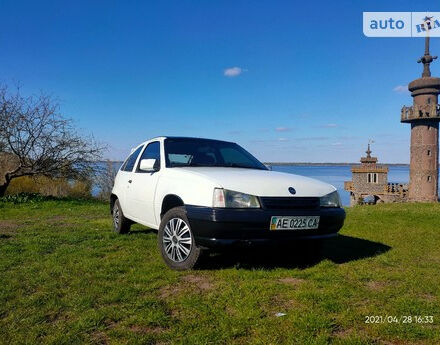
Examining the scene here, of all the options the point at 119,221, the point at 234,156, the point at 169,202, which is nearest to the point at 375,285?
the point at 169,202

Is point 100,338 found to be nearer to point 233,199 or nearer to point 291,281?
point 233,199

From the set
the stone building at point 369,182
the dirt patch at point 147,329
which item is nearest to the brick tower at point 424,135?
the stone building at point 369,182

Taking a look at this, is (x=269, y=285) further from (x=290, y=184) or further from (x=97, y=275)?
(x=97, y=275)

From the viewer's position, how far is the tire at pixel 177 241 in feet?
13.1

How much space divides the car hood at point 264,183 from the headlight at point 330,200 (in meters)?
0.05

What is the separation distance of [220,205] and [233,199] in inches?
6.1

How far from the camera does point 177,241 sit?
13.7 ft

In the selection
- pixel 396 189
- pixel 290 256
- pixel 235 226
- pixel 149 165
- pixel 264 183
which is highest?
pixel 149 165

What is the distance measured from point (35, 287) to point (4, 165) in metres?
14.8

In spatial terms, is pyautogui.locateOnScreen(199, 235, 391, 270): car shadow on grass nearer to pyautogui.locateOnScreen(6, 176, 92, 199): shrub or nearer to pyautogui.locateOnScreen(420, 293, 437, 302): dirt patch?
pyautogui.locateOnScreen(420, 293, 437, 302): dirt patch

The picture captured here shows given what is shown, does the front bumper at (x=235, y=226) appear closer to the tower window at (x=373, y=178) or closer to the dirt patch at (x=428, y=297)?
the dirt patch at (x=428, y=297)

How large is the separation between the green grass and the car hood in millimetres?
918

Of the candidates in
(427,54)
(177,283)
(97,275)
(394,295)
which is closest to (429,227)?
(394,295)

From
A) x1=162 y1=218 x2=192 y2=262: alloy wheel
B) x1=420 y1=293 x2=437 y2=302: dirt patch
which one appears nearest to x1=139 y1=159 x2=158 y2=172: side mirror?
x1=162 y1=218 x2=192 y2=262: alloy wheel
